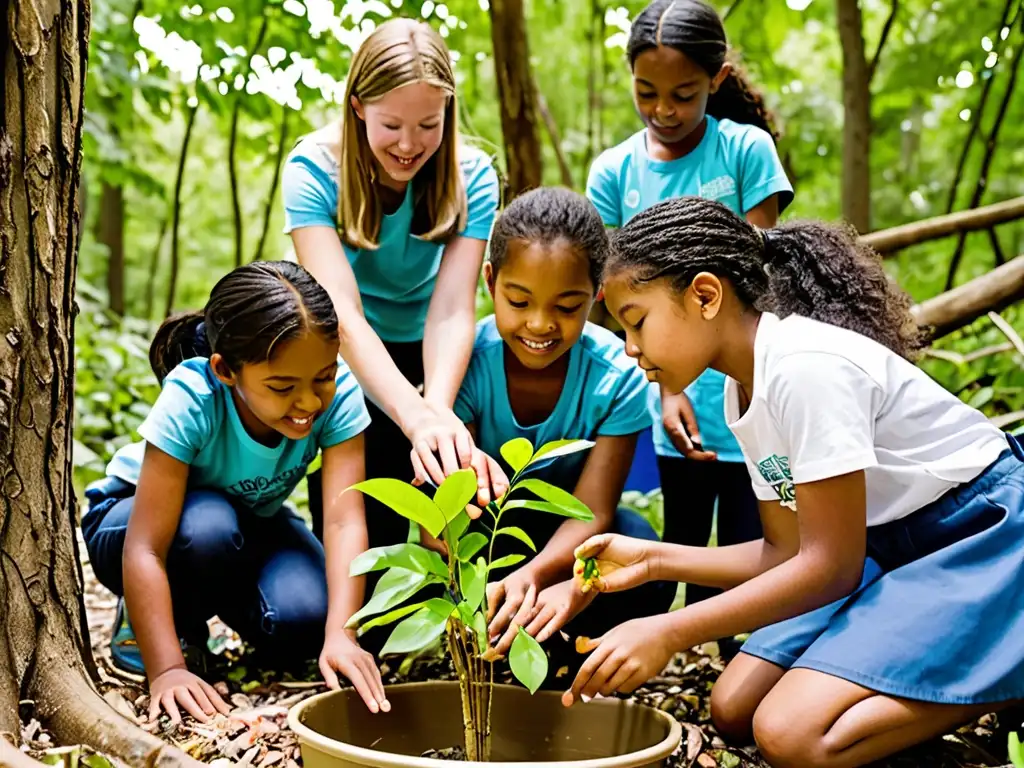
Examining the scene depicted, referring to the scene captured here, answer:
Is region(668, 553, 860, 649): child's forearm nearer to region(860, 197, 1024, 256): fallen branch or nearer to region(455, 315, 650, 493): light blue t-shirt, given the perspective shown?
region(455, 315, 650, 493): light blue t-shirt

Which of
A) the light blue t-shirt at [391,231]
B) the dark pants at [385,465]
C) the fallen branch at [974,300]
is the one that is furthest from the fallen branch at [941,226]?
the dark pants at [385,465]

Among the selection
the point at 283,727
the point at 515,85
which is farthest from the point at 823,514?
the point at 515,85

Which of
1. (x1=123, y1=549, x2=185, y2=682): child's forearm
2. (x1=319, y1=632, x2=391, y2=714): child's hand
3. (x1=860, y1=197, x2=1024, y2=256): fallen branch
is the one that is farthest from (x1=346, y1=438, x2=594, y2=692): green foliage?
(x1=860, y1=197, x2=1024, y2=256): fallen branch

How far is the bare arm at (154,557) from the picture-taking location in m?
1.77

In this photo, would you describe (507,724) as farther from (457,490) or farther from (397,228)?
(397,228)

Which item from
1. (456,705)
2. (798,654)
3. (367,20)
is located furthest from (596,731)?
(367,20)

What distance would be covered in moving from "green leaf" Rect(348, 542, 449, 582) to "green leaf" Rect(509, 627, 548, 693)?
0.45 ft

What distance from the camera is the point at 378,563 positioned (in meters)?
1.30

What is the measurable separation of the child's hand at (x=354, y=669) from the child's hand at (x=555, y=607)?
0.73 ft

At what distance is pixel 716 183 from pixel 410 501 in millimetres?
1272

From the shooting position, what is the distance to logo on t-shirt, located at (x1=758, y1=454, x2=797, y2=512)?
163 centimetres

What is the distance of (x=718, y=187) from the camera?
7.34 feet

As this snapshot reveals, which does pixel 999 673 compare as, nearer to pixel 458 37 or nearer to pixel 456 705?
pixel 456 705

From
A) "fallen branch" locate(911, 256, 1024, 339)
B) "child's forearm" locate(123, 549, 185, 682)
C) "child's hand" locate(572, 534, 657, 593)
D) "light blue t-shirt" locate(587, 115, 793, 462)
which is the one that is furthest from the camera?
"fallen branch" locate(911, 256, 1024, 339)
